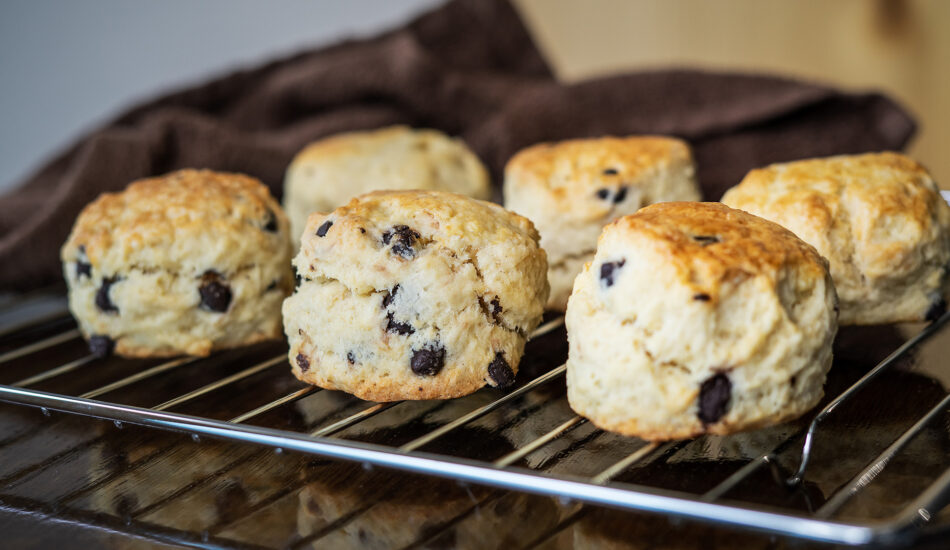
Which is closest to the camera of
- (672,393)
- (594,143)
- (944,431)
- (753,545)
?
(753,545)

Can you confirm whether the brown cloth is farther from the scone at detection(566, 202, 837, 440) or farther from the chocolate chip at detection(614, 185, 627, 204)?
the scone at detection(566, 202, 837, 440)

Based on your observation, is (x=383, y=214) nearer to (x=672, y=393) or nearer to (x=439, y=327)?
(x=439, y=327)

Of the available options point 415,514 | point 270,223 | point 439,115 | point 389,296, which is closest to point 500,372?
point 389,296

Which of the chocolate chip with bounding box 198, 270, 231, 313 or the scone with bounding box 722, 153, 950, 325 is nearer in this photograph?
the scone with bounding box 722, 153, 950, 325

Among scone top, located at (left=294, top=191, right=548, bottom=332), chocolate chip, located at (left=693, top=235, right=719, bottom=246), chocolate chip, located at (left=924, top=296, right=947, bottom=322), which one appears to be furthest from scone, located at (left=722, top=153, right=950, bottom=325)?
scone top, located at (left=294, top=191, right=548, bottom=332)

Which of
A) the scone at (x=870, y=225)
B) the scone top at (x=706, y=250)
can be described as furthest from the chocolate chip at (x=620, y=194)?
the scone top at (x=706, y=250)

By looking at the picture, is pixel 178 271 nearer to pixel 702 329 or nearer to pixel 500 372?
pixel 500 372

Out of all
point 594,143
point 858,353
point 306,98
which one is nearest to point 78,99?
point 306,98
